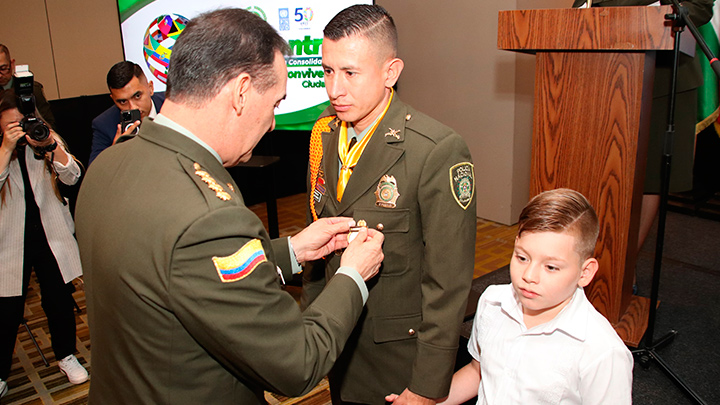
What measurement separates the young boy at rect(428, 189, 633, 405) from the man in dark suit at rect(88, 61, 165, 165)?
2.20 m

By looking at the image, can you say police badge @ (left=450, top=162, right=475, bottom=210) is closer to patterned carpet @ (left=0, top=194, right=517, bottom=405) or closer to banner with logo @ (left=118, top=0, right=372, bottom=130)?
patterned carpet @ (left=0, top=194, right=517, bottom=405)

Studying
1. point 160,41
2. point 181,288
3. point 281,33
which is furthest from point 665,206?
point 160,41

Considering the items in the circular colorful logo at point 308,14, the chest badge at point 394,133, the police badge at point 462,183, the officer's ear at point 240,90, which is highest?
the circular colorful logo at point 308,14

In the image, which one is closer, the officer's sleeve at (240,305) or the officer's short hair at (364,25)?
the officer's sleeve at (240,305)

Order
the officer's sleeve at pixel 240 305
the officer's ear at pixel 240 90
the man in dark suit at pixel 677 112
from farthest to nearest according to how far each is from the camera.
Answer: the man in dark suit at pixel 677 112 < the officer's ear at pixel 240 90 < the officer's sleeve at pixel 240 305

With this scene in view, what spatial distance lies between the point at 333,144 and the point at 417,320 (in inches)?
22.7

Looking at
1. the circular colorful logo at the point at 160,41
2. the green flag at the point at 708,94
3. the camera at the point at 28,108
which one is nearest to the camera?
the camera at the point at 28,108

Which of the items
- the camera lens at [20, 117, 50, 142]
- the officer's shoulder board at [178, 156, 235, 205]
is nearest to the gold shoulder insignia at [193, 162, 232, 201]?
the officer's shoulder board at [178, 156, 235, 205]

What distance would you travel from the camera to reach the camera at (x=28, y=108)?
246 centimetres

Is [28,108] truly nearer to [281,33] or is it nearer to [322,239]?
[322,239]

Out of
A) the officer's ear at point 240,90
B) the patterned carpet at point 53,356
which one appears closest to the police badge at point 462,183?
the officer's ear at point 240,90

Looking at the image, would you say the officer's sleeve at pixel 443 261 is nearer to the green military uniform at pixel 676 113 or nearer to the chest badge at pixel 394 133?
the chest badge at pixel 394 133

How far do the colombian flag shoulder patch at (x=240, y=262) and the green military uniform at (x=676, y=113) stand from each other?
6.74 feet

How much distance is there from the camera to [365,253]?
130 centimetres
